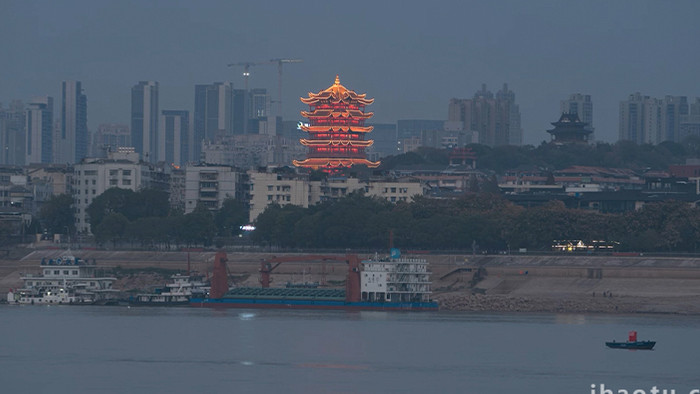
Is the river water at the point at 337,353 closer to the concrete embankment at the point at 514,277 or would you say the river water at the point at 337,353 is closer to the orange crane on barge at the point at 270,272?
the orange crane on barge at the point at 270,272

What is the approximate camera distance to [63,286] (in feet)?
425

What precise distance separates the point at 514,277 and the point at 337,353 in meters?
47.2

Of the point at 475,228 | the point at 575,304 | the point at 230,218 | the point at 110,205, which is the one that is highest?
the point at 110,205

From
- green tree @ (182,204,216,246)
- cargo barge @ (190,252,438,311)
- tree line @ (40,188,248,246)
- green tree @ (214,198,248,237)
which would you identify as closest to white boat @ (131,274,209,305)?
cargo barge @ (190,252,438,311)

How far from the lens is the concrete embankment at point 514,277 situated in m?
124

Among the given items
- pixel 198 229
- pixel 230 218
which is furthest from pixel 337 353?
pixel 230 218

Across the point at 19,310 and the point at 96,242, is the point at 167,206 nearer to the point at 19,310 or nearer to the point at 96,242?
the point at 96,242

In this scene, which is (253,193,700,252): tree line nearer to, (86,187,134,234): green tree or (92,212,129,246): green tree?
(92,212,129,246): green tree

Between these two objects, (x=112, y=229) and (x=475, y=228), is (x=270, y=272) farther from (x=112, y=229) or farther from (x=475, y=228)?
(x=112, y=229)

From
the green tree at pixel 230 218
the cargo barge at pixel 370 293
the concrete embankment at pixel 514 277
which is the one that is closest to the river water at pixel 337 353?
the cargo barge at pixel 370 293

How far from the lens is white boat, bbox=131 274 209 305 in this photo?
419 feet

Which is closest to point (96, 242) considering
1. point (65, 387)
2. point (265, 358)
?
point (265, 358)

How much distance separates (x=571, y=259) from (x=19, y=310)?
4031 cm

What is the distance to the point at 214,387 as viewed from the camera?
7438 centimetres
